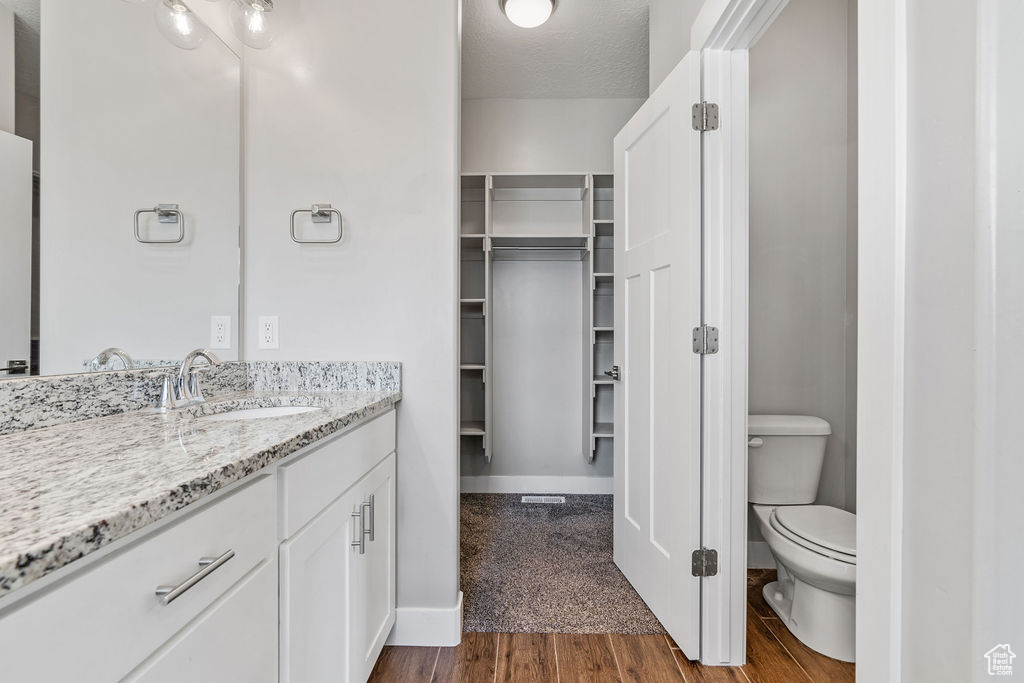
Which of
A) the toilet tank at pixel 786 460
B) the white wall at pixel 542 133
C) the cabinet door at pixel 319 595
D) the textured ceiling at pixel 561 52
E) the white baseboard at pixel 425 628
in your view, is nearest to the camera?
the cabinet door at pixel 319 595

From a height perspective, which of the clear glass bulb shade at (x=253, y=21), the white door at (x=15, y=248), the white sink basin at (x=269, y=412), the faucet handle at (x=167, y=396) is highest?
the clear glass bulb shade at (x=253, y=21)

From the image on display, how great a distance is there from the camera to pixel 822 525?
1703 mm

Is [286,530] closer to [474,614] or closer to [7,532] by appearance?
[7,532]

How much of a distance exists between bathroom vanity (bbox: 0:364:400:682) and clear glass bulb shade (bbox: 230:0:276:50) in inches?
46.2

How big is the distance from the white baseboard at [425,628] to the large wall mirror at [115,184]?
1126 millimetres

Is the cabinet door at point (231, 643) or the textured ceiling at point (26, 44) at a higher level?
the textured ceiling at point (26, 44)

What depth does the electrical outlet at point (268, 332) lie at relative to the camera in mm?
1678

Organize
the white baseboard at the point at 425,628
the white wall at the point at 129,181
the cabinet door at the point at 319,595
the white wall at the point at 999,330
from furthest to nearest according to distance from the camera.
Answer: the white baseboard at the point at 425,628
the white wall at the point at 129,181
the cabinet door at the point at 319,595
the white wall at the point at 999,330

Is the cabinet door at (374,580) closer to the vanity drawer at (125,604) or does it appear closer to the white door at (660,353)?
the vanity drawer at (125,604)

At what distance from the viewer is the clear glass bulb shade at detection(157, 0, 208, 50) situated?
1.34 m

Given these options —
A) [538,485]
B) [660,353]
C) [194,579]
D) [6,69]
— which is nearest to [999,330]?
[194,579]

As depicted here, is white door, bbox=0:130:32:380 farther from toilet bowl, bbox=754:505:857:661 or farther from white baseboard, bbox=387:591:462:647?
toilet bowl, bbox=754:505:857:661

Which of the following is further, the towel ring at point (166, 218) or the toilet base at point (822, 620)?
the toilet base at point (822, 620)

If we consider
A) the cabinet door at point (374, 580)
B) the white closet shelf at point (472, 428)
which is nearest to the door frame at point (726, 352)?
the cabinet door at point (374, 580)
